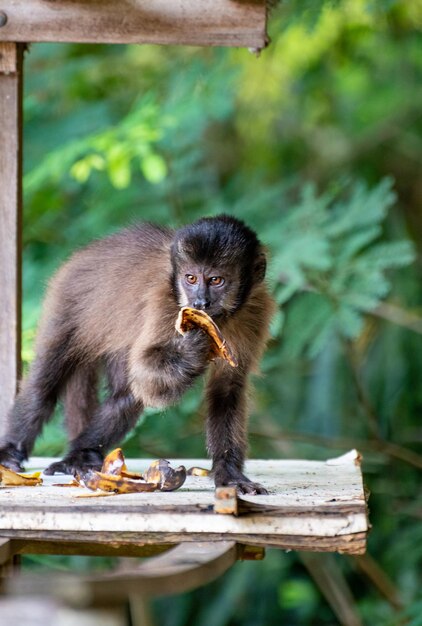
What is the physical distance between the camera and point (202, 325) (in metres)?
4.37

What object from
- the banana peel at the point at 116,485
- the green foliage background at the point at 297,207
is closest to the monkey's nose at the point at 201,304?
the banana peel at the point at 116,485

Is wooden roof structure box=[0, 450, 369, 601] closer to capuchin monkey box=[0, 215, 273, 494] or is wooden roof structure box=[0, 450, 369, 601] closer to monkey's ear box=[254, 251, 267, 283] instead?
capuchin monkey box=[0, 215, 273, 494]

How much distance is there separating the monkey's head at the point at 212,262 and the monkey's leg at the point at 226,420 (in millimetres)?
339

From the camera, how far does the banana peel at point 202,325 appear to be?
433 centimetres

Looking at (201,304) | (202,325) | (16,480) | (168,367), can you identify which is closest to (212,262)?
(201,304)

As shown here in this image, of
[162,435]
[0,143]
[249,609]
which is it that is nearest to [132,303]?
[0,143]

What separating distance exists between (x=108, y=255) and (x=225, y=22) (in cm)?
121

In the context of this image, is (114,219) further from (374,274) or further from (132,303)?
(132,303)

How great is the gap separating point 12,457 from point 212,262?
1332 millimetres

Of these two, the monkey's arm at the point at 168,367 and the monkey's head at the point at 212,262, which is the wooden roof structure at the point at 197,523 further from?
the monkey's head at the point at 212,262

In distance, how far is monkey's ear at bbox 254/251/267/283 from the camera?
16.1 feet

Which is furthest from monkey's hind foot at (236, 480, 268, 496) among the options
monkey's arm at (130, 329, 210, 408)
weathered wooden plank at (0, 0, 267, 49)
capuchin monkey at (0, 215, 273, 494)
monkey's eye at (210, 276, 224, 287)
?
weathered wooden plank at (0, 0, 267, 49)

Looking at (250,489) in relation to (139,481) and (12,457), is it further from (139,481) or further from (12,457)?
(12,457)

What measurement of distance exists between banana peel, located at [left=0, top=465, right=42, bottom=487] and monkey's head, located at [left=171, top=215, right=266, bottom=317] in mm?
973
